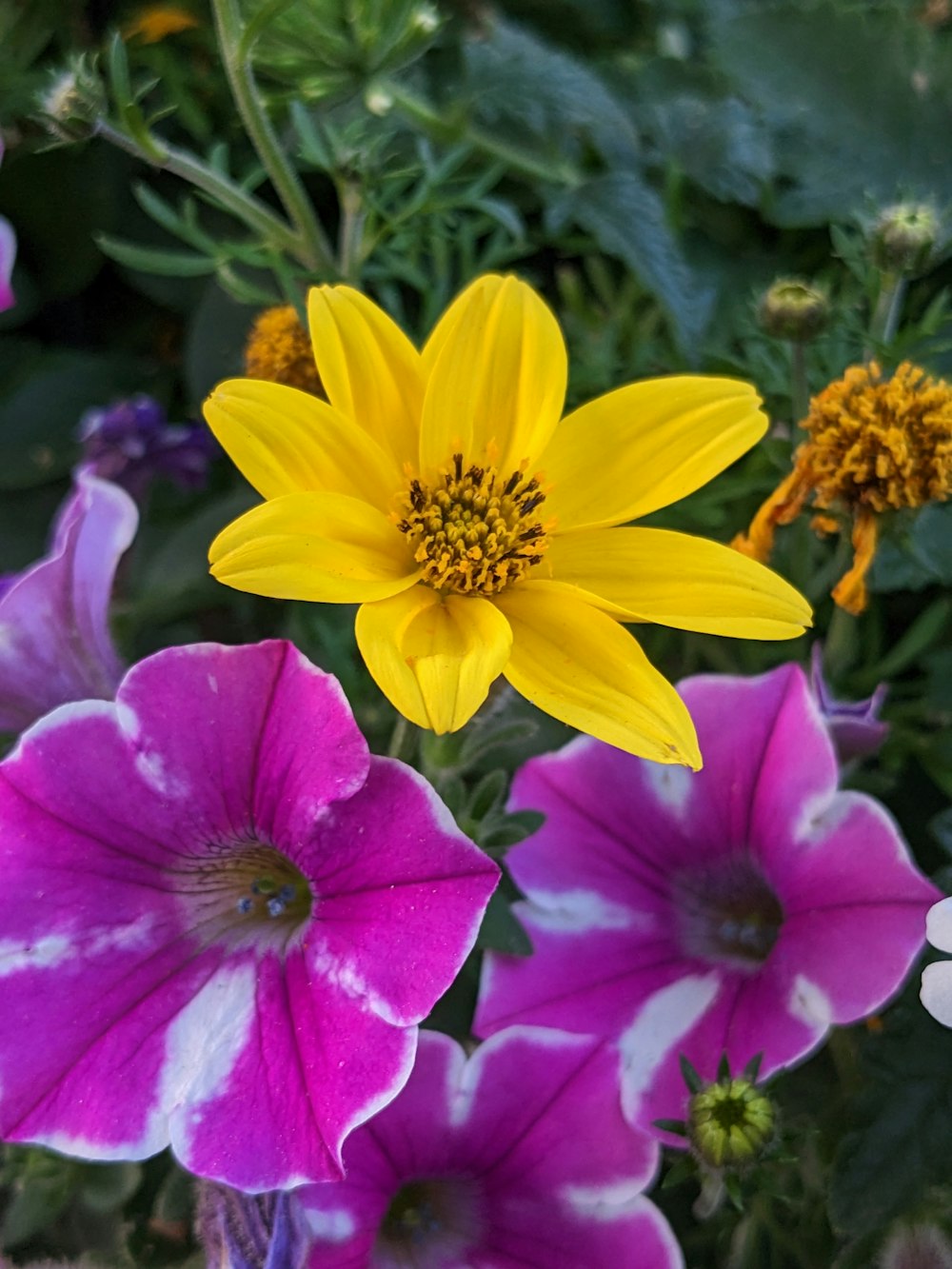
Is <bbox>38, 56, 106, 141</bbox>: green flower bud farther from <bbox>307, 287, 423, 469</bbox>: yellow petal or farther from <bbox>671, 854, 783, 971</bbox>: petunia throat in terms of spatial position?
<bbox>671, 854, 783, 971</bbox>: petunia throat

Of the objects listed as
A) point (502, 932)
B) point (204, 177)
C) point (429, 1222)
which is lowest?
point (429, 1222)

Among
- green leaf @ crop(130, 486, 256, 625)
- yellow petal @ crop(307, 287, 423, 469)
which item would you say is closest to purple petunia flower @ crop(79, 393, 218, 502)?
green leaf @ crop(130, 486, 256, 625)

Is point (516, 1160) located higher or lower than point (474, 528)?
lower

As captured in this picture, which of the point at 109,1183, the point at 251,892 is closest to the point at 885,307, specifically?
the point at 251,892

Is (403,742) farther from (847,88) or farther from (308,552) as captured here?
(847,88)

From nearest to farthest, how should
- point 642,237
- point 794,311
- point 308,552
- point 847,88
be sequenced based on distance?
1. point 308,552
2. point 794,311
3. point 642,237
4. point 847,88

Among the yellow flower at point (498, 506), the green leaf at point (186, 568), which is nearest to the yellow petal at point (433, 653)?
the yellow flower at point (498, 506)

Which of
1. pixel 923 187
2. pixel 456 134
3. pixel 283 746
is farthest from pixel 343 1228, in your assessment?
pixel 923 187

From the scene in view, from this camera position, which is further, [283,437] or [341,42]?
[341,42]
